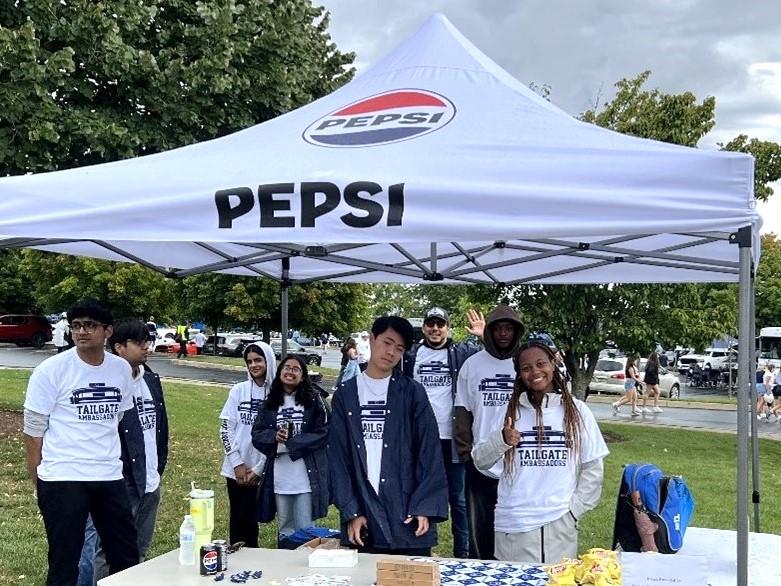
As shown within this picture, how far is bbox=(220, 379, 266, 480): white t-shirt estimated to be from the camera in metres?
5.24

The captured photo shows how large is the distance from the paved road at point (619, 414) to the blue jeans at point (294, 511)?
49.3ft

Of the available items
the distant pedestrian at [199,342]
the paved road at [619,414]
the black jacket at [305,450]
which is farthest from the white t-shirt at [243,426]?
the distant pedestrian at [199,342]

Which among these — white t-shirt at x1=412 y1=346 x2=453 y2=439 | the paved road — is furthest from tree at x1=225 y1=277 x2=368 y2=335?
white t-shirt at x1=412 y1=346 x2=453 y2=439

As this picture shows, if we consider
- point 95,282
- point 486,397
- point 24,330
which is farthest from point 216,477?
point 24,330

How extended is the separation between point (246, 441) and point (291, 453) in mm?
553

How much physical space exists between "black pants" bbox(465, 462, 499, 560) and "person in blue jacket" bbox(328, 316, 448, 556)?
48.0 inches

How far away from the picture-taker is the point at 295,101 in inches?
448

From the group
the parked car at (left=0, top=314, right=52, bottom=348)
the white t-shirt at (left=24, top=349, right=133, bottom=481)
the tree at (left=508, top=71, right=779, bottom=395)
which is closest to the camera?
the white t-shirt at (left=24, top=349, right=133, bottom=481)

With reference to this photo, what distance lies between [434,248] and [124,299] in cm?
3432

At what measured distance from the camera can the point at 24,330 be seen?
37.4 metres

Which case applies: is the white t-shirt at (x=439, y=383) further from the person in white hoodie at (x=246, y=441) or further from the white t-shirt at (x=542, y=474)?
the white t-shirt at (x=542, y=474)

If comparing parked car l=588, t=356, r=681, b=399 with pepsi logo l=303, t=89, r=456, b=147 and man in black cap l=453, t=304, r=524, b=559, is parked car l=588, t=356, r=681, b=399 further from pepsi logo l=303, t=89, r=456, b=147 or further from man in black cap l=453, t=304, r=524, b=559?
pepsi logo l=303, t=89, r=456, b=147

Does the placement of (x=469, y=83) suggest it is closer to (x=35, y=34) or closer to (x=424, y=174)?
(x=424, y=174)

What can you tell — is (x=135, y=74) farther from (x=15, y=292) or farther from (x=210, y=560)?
(x=15, y=292)
